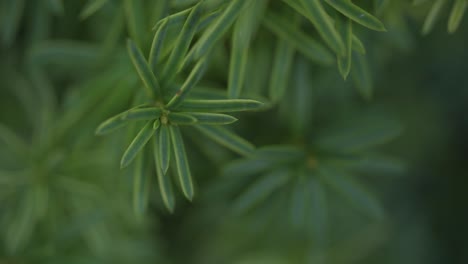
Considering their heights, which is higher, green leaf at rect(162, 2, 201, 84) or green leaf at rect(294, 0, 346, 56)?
green leaf at rect(162, 2, 201, 84)

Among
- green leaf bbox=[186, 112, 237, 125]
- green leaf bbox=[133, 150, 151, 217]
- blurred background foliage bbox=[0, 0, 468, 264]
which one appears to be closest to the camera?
green leaf bbox=[186, 112, 237, 125]

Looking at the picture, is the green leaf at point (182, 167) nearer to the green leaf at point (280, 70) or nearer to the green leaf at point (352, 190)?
the green leaf at point (280, 70)

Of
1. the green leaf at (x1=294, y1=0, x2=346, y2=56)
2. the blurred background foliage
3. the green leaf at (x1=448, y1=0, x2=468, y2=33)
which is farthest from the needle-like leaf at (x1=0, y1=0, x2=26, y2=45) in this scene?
the green leaf at (x1=448, y1=0, x2=468, y2=33)

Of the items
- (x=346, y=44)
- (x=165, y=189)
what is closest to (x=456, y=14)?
(x=346, y=44)

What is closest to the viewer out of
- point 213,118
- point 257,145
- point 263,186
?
point 213,118

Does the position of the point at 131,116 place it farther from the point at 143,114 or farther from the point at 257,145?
the point at 257,145

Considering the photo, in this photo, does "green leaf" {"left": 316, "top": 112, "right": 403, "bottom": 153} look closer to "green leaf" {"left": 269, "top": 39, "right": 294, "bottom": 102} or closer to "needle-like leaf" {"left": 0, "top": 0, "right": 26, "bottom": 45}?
"green leaf" {"left": 269, "top": 39, "right": 294, "bottom": 102}

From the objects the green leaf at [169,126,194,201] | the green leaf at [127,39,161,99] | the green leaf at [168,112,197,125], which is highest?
the green leaf at [127,39,161,99]
